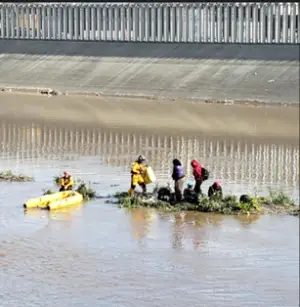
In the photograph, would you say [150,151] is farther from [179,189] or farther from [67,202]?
[179,189]

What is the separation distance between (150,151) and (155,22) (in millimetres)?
32280

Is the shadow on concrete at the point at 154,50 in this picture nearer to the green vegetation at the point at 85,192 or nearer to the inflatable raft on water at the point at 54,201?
the green vegetation at the point at 85,192

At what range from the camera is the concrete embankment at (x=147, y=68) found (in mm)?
48906

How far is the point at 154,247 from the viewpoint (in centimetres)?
1812

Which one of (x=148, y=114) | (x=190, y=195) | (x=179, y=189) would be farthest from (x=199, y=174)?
(x=148, y=114)

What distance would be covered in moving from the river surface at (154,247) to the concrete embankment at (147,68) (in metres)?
17.8

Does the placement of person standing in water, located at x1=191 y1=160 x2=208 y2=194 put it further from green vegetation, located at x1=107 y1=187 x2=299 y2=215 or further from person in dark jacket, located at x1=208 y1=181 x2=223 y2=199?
green vegetation, located at x1=107 y1=187 x2=299 y2=215

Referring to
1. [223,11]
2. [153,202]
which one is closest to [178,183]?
[153,202]

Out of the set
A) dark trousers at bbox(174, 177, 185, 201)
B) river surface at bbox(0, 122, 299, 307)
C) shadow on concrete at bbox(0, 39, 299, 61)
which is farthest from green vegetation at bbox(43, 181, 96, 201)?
shadow on concrete at bbox(0, 39, 299, 61)

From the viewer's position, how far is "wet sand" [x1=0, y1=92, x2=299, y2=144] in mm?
29984

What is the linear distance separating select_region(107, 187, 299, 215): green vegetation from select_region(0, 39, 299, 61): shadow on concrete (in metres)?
30.3

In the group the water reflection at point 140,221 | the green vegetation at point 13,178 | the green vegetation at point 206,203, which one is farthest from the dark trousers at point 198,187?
the green vegetation at point 13,178

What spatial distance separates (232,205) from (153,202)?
201 centimetres

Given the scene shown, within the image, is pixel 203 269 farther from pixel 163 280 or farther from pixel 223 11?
pixel 223 11
